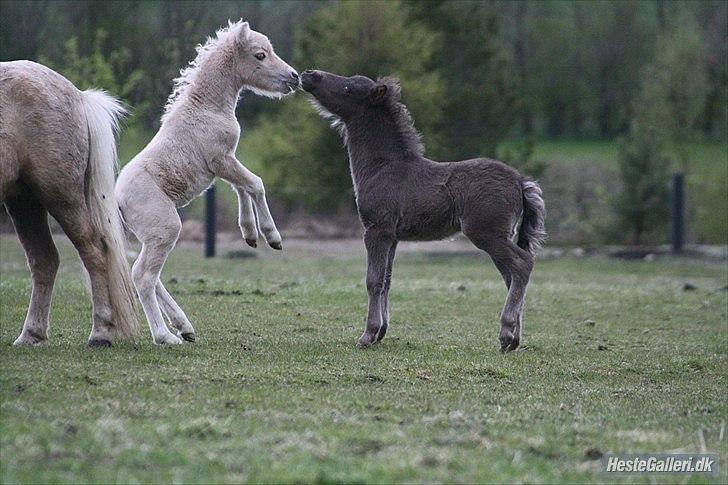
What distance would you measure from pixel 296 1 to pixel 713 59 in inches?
709

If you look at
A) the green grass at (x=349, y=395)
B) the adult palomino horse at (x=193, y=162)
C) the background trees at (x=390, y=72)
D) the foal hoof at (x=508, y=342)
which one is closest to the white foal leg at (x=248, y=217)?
the adult palomino horse at (x=193, y=162)

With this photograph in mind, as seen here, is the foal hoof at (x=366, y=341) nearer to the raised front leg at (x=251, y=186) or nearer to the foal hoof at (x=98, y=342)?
the raised front leg at (x=251, y=186)

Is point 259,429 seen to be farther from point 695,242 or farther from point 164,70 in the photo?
point 695,242

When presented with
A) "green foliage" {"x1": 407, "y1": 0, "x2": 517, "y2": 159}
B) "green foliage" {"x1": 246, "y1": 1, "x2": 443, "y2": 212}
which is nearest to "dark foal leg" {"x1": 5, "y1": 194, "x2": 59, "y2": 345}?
"green foliage" {"x1": 246, "y1": 1, "x2": 443, "y2": 212}

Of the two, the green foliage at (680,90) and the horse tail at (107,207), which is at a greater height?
the horse tail at (107,207)

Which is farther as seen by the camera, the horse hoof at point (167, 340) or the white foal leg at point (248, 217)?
the white foal leg at point (248, 217)

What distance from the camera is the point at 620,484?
4.78 m

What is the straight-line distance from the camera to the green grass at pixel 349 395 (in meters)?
4.78

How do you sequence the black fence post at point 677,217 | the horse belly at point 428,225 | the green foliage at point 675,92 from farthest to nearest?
the green foliage at point 675,92, the black fence post at point 677,217, the horse belly at point 428,225

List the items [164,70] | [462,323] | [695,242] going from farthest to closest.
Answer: [695,242] → [164,70] → [462,323]

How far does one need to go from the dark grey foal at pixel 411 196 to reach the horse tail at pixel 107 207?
6.58ft

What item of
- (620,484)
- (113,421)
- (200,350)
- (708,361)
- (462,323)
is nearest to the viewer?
(620,484)

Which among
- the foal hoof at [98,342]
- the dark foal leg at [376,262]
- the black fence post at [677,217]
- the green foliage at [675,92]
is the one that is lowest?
the black fence post at [677,217]

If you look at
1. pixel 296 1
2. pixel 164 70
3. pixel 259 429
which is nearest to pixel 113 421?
pixel 259 429
